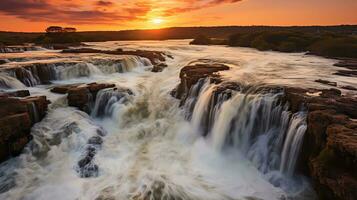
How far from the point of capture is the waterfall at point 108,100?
14.2 meters

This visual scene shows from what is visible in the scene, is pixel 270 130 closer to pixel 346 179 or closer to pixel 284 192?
pixel 284 192

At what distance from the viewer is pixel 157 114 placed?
46.5ft

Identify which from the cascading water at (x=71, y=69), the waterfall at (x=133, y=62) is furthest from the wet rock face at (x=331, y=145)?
the waterfall at (x=133, y=62)

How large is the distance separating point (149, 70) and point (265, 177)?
1467cm

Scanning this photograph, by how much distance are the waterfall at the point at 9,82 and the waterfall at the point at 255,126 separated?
9.50 metres

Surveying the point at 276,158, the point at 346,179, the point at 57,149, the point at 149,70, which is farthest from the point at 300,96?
the point at 149,70

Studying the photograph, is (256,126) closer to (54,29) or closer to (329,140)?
(329,140)

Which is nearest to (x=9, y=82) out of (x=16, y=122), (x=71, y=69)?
(x=71, y=69)

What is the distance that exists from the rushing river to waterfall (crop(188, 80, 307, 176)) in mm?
33

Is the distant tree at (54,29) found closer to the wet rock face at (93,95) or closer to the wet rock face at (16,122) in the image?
the wet rock face at (93,95)

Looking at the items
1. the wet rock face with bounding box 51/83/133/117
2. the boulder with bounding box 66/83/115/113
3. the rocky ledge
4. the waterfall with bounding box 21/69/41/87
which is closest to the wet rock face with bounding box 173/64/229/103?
the wet rock face with bounding box 51/83/133/117

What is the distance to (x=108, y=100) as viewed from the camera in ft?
47.7

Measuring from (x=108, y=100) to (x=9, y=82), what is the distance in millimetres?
5463

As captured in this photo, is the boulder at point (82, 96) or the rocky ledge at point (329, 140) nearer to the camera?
the rocky ledge at point (329, 140)
